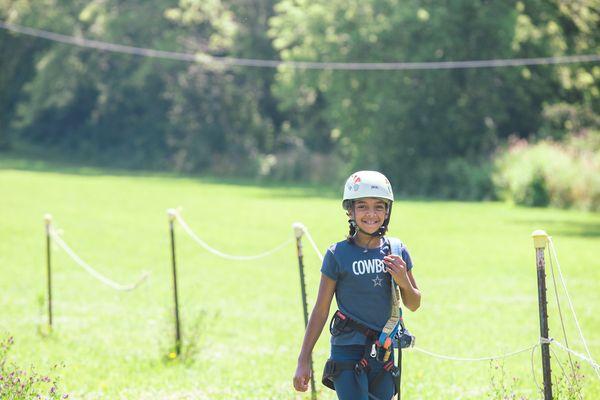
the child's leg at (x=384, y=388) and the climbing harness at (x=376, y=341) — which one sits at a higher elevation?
the climbing harness at (x=376, y=341)

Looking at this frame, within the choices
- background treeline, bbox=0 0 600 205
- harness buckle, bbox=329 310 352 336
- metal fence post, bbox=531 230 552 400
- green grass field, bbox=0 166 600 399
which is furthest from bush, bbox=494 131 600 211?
harness buckle, bbox=329 310 352 336

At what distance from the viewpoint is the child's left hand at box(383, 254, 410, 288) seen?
5609 millimetres

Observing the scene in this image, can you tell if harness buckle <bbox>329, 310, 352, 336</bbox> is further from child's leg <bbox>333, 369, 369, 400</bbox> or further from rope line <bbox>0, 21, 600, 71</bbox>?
rope line <bbox>0, 21, 600, 71</bbox>

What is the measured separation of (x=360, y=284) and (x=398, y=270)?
0.85ft

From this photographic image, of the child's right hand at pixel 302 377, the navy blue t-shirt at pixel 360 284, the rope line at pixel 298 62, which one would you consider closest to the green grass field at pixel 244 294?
the navy blue t-shirt at pixel 360 284

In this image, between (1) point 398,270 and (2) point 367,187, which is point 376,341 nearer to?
(1) point 398,270

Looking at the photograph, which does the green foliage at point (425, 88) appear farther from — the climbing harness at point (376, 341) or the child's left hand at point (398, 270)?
the child's left hand at point (398, 270)

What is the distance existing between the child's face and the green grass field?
4.18ft

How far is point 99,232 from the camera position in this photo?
94.3 ft

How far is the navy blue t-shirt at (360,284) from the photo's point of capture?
5.77m

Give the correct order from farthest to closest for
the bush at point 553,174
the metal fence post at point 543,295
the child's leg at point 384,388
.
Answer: the bush at point 553,174
the child's leg at point 384,388
the metal fence post at point 543,295

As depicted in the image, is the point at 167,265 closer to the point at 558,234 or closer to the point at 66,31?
the point at 558,234

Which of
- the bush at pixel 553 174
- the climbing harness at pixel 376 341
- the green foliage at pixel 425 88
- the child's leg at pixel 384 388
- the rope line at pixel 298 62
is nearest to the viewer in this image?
the climbing harness at pixel 376 341

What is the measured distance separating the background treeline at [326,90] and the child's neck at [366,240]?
33.2 m
